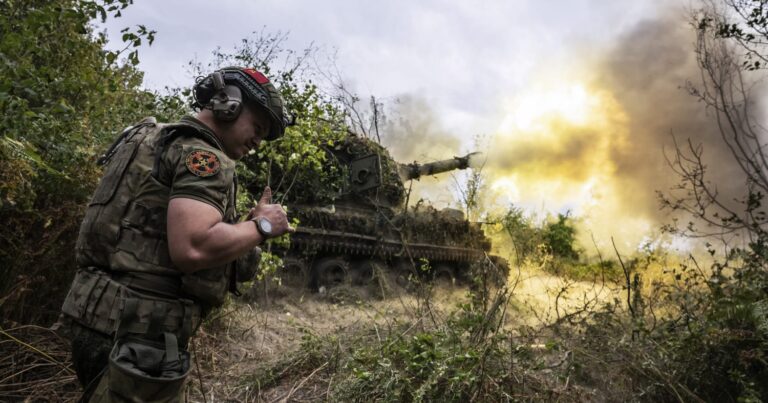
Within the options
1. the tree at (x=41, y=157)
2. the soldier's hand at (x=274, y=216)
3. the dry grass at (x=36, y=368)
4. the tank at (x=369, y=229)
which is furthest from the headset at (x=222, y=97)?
the tank at (x=369, y=229)

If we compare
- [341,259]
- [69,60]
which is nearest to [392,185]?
[341,259]

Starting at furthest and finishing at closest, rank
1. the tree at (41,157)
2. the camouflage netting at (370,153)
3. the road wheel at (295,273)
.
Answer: the camouflage netting at (370,153) < the road wheel at (295,273) < the tree at (41,157)

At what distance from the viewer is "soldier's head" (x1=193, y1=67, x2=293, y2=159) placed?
8.02ft

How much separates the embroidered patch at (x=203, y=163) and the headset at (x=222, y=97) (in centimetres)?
34

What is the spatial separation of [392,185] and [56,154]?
1127 cm

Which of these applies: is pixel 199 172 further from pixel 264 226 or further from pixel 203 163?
pixel 264 226

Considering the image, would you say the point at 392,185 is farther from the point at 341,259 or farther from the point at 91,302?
the point at 91,302

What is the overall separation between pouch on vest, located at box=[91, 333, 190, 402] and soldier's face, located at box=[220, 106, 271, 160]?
87 centimetres

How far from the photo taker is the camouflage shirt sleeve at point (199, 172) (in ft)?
6.71

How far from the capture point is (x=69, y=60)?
19.2 ft

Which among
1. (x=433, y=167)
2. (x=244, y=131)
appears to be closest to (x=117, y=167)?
(x=244, y=131)

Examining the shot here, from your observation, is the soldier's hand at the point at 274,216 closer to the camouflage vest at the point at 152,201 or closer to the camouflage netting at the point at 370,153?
the camouflage vest at the point at 152,201

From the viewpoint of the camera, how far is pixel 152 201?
7.28 feet

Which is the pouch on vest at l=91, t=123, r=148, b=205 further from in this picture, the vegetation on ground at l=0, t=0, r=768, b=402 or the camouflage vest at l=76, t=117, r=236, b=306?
the vegetation on ground at l=0, t=0, r=768, b=402
